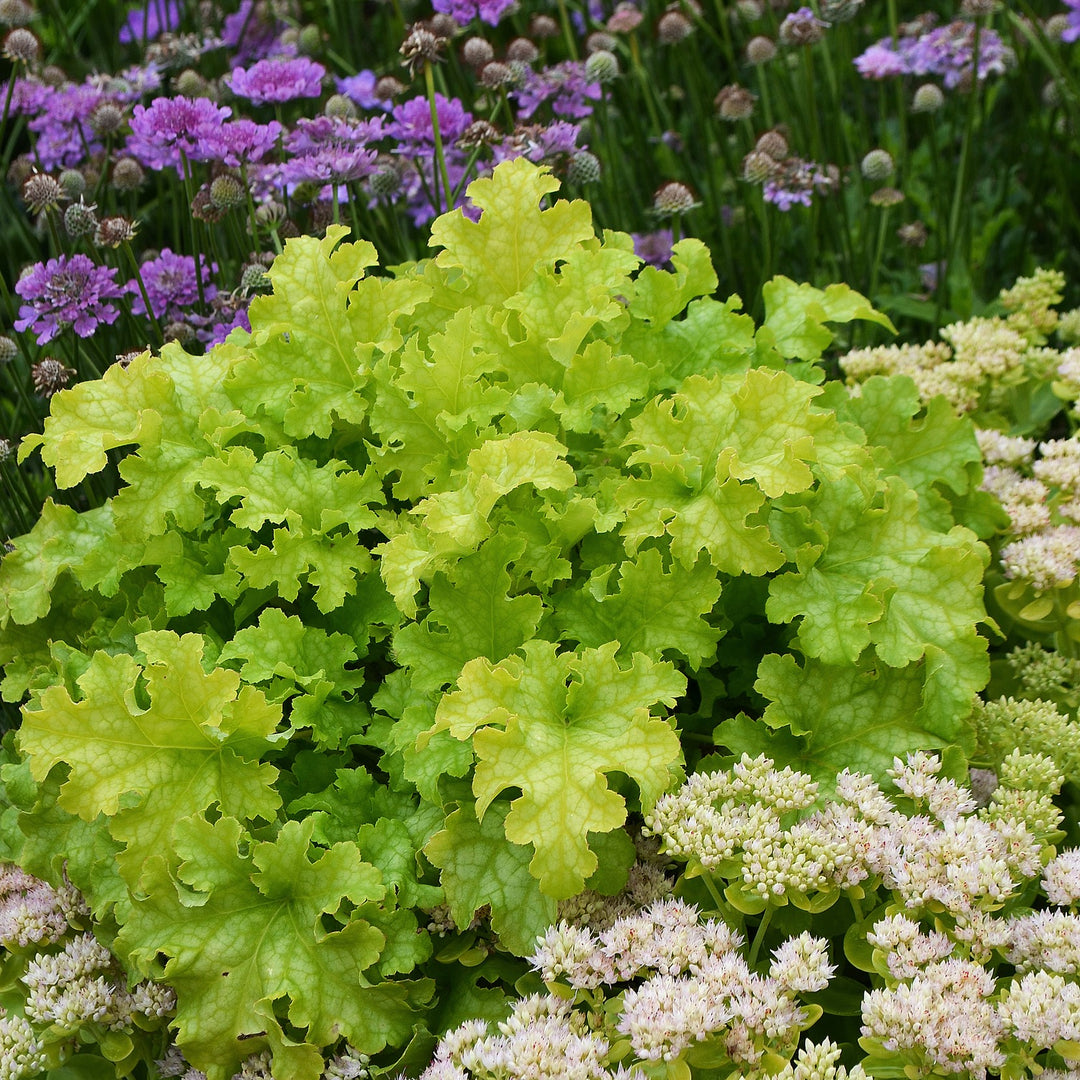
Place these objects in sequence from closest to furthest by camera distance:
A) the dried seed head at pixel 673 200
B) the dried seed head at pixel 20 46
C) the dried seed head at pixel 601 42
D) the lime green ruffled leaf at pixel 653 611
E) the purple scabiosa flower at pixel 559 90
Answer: the lime green ruffled leaf at pixel 653 611 < the dried seed head at pixel 673 200 < the dried seed head at pixel 20 46 < the purple scabiosa flower at pixel 559 90 < the dried seed head at pixel 601 42

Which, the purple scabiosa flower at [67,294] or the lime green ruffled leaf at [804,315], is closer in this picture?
the lime green ruffled leaf at [804,315]

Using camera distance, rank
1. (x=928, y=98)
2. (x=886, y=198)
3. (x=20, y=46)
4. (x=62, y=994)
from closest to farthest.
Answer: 1. (x=62, y=994)
2. (x=20, y=46)
3. (x=886, y=198)
4. (x=928, y=98)

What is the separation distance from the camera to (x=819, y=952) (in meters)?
1.65

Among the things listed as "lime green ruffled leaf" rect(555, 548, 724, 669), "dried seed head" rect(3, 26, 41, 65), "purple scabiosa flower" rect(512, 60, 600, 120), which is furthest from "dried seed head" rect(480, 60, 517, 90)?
"lime green ruffled leaf" rect(555, 548, 724, 669)

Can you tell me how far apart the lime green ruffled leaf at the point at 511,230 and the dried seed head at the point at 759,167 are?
36.0 inches

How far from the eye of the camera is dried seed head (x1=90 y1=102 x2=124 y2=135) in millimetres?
3180

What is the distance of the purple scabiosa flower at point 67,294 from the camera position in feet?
9.01

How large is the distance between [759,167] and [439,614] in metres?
1.76

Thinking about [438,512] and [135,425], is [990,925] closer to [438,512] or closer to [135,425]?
[438,512]

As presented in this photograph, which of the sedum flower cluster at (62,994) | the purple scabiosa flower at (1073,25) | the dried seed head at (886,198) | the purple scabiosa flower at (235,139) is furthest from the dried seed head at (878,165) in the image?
the sedum flower cluster at (62,994)

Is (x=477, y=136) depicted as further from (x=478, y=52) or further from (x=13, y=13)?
(x=13, y=13)

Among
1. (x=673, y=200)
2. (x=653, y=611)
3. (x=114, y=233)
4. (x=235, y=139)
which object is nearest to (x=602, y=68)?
(x=673, y=200)

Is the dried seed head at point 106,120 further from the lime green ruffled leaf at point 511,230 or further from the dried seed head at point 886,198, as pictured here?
the dried seed head at point 886,198

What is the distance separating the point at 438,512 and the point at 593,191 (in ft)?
7.21
